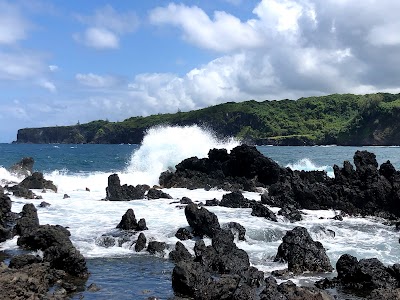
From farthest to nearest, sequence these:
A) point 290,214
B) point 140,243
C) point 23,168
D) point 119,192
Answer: point 23,168 < point 119,192 < point 290,214 < point 140,243

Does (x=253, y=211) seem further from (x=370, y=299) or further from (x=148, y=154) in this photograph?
(x=148, y=154)

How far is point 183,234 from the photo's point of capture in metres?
21.2

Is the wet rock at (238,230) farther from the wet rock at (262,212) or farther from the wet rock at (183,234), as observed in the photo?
the wet rock at (262,212)

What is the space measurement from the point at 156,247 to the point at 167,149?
1640 inches

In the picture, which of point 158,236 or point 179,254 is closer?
point 179,254

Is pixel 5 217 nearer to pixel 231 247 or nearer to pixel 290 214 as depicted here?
pixel 231 247

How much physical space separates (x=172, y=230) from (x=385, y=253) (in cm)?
934

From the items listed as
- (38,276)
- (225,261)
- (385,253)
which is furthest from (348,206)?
(38,276)

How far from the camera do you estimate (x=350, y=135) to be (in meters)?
172

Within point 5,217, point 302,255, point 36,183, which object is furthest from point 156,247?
point 36,183

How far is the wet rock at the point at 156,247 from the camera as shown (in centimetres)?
1873

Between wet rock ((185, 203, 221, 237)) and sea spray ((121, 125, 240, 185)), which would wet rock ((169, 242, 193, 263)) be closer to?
wet rock ((185, 203, 221, 237))

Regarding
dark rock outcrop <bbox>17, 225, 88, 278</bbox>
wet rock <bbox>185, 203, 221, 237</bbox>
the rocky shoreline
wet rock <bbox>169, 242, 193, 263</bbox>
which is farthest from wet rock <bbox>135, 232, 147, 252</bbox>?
dark rock outcrop <bbox>17, 225, 88, 278</bbox>

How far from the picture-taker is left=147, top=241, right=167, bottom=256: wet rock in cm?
1873
